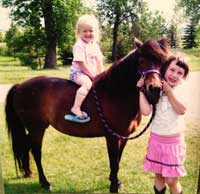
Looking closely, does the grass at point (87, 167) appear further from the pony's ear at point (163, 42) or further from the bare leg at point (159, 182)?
the pony's ear at point (163, 42)

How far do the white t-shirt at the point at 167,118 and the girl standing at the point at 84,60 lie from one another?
0.28 metres

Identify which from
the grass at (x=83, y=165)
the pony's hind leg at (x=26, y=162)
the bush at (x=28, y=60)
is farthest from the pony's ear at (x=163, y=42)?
the pony's hind leg at (x=26, y=162)

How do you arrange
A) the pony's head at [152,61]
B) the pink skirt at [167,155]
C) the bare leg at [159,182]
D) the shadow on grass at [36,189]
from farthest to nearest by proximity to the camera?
the shadow on grass at [36,189] < the bare leg at [159,182] < the pink skirt at [167,155] < the pony's head at [152,61]

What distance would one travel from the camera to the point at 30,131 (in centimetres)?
176

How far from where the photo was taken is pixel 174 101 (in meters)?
1.47

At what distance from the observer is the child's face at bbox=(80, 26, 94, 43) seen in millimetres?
1516

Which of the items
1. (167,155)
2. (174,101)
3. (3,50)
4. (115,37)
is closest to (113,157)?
(167,155)

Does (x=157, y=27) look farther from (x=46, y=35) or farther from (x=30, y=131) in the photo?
(x=30, y=131)

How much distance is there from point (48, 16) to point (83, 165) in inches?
24.4

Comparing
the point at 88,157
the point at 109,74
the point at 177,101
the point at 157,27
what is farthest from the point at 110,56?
the point at 88,157

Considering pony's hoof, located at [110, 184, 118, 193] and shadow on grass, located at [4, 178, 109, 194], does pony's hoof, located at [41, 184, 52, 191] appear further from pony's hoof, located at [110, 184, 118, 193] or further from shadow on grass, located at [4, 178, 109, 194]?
pony's hoof, located at [110, 184, 118, 193]

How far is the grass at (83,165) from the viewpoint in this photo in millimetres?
1647

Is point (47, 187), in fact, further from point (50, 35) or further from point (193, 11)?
point (193, 11)

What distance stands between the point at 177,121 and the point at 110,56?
1.15 ft
